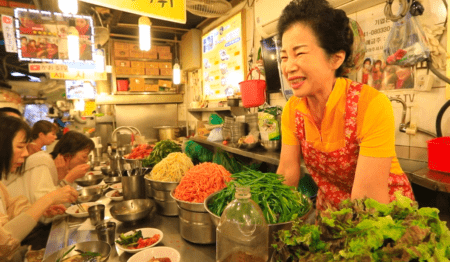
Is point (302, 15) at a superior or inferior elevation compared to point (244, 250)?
superior

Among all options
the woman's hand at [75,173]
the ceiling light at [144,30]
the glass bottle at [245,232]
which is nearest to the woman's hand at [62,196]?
the woman's hand at [75,173]

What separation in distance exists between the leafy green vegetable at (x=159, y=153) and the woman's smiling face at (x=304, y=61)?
7.49 ft

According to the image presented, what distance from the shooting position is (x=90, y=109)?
8234mm

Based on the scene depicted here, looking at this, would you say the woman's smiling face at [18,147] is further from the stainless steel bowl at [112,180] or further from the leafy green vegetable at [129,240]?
the leafy green vegetable at [129,240]

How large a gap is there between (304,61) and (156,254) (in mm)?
1357

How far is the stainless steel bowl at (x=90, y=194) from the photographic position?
2.69 metres

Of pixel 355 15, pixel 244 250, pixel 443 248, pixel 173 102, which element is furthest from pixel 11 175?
pixel 173 102

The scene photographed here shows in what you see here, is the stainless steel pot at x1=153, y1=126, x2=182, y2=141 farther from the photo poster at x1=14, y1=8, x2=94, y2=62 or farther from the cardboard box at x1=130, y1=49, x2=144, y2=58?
the photo poster at x1=14, y1=8, x2=94, y2=62

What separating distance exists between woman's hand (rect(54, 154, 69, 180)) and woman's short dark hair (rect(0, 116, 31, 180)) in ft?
3.63

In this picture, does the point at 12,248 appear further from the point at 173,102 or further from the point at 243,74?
the point at 173,102

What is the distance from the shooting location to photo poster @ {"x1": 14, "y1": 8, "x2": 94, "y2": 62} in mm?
5076

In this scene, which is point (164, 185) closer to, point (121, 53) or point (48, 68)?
point (48, 68)

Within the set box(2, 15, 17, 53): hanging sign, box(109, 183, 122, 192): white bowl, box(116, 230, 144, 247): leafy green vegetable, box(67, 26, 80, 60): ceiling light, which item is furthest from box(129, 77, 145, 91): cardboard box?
box(116, 230, 144, 247): leafy green vegetable

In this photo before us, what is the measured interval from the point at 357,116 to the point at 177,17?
78.9 inches
